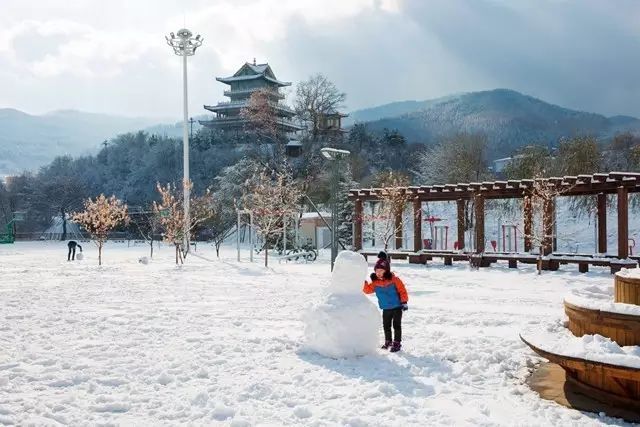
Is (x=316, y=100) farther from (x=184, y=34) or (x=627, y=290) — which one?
(x=627, y=290)

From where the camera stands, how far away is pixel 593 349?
16.4 ft

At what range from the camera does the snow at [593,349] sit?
4.73m

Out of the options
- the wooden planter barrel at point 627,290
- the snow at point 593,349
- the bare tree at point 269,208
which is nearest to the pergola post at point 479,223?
the bare tree at point 269,208

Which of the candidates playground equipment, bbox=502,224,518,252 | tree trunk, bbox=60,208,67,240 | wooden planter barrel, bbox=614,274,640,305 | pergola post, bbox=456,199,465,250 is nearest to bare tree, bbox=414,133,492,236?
playground equipment, bbox=502,224,518,252

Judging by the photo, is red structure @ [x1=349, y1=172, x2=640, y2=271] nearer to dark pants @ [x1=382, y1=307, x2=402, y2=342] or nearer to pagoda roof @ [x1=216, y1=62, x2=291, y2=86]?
dark pants @ [x1=382, y1=307, x2=402, y2=342]

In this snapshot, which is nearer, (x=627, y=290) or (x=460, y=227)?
(x=627, y=290)

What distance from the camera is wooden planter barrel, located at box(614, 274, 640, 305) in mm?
5668

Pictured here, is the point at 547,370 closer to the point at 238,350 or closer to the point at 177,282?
the point at 238,350

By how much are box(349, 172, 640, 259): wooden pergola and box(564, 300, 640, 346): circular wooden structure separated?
487 inches

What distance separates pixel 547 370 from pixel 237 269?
1494cm

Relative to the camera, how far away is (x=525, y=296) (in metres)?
12.0

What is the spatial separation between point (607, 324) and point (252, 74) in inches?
2570

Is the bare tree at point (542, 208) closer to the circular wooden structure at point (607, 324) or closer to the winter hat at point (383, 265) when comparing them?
the winter hat at point (383, 265)

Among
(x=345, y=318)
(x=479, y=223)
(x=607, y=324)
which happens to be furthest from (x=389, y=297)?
(x=479, y=223)
